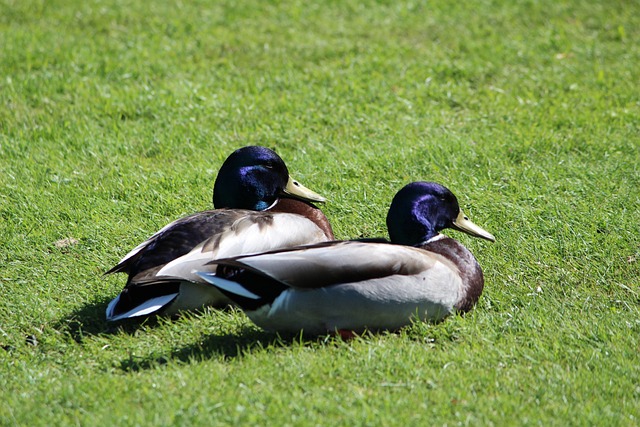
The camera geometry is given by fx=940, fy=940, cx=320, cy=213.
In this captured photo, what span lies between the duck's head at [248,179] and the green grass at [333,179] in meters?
0.63

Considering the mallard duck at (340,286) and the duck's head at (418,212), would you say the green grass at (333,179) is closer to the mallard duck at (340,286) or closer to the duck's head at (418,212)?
the mallard duck at (340,286)

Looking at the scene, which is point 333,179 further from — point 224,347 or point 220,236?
point 224,347

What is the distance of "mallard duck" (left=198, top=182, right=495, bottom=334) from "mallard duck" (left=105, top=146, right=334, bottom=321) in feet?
0.73

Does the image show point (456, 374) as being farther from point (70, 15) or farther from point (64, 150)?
point (70, 15)

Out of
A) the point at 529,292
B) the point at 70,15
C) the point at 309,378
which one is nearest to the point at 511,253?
the point at 529,292

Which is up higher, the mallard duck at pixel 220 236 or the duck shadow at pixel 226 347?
the mallard duck at pixel 220 236

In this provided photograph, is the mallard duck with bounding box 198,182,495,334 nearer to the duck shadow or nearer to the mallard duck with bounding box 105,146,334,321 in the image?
the duck shadow

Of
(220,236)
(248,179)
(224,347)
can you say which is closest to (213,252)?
(220,236)

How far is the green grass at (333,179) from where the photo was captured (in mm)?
3881

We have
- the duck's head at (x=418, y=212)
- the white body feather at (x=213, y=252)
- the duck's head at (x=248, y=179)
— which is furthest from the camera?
the duck's head at (x=248, y=179)

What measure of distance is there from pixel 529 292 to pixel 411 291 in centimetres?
87

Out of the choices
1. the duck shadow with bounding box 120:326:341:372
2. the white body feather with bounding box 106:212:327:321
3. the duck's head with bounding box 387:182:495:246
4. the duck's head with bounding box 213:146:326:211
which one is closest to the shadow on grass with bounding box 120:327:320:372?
the duck shadow with bounding box 120:326:341:372

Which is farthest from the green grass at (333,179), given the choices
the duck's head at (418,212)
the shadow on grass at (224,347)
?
the duck's head at (418,212)

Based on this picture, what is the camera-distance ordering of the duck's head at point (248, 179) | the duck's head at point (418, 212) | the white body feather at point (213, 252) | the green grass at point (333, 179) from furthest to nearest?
the duck's head at point (248, 179) < the duck's head at point (418, 212) < the white body feather at point (213, 252) < the green grass at point (333, 179)
